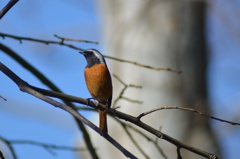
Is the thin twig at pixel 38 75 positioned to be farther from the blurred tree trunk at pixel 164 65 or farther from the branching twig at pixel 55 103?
the blurred tree trunk at pixel 164 65

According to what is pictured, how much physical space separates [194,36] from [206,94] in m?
0.48

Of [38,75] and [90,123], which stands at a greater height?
[38,75]

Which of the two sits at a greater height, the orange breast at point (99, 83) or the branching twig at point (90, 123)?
the orange breast at point (99, 83)

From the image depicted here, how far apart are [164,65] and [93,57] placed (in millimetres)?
2254

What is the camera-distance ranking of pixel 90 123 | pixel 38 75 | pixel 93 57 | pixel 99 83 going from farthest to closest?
pixel 38 75
pixel 93 57
pixel 99 83
pixel 90 123

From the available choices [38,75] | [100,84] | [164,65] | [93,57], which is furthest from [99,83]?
[164,65]

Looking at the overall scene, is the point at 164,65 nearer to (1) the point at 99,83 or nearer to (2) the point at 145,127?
(1) the point at 99,83

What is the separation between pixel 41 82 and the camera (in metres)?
2.77

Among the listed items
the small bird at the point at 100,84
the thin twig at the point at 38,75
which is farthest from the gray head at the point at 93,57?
the thin twig at the point at 38,75

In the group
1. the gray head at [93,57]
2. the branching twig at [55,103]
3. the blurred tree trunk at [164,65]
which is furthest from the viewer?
the blurred tree trunk at [164,65]

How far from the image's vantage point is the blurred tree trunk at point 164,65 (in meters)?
4.40

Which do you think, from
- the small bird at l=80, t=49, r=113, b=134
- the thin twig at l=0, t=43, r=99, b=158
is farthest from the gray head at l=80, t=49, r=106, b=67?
the thin twig at l=0, t=43, r=99, b=158

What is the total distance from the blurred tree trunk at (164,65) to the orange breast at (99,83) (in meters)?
2.00

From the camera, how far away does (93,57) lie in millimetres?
2369
